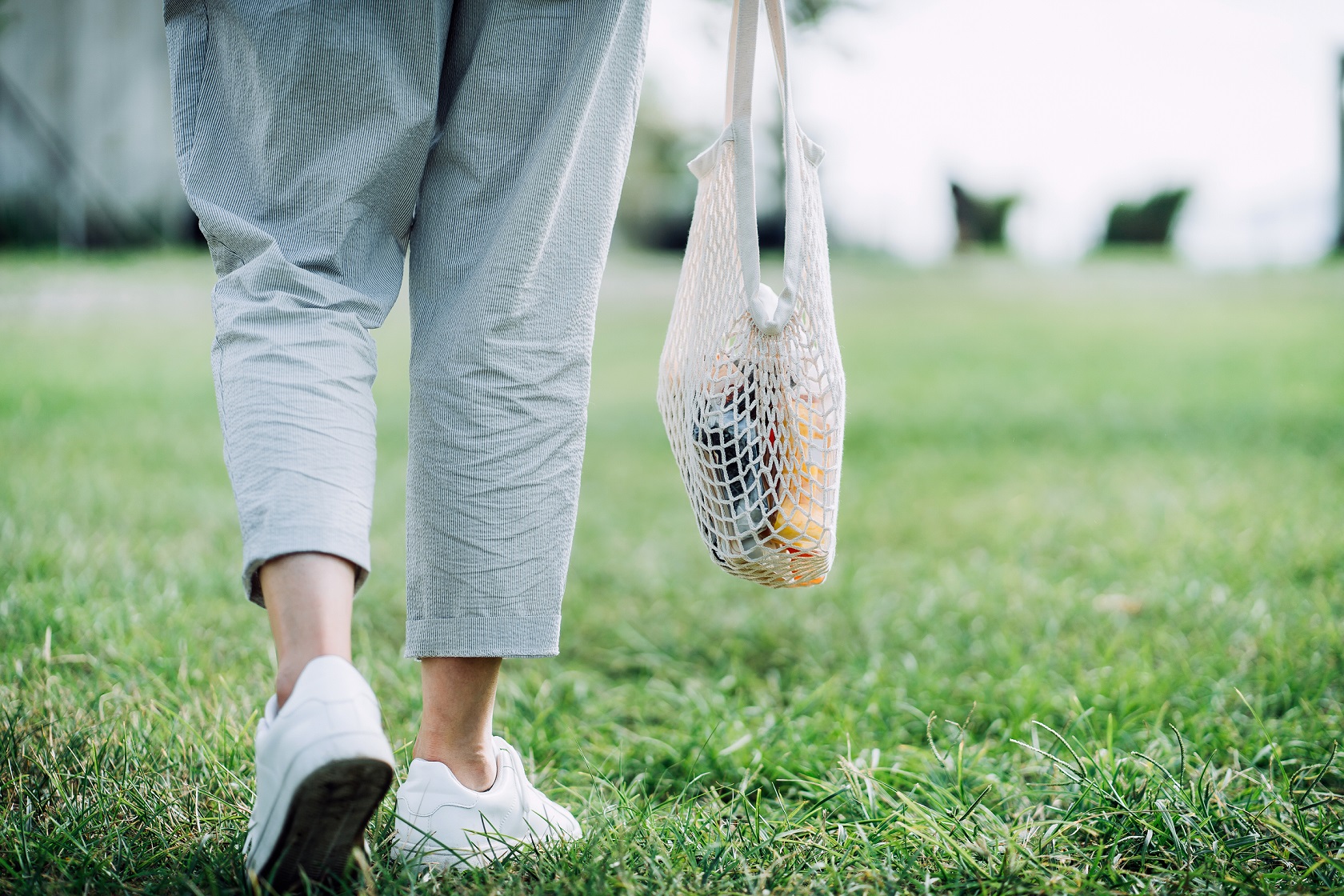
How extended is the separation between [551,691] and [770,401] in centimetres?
79

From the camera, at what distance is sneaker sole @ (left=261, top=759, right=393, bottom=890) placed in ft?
2.80

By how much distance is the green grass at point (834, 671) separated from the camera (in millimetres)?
1082

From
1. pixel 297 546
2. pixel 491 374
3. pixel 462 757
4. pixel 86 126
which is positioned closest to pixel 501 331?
pixel 491 374

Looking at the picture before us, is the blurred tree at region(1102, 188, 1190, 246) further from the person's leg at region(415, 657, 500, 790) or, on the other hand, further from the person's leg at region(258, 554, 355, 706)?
the person's leg at region(258, 554, 355, 706)

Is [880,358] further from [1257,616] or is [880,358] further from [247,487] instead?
[247,487]

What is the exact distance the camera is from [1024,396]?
512cm

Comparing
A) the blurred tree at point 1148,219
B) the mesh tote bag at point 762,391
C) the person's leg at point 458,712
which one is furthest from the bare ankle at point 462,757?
the blurred tree at point 1148,219

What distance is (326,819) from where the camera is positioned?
89 cm

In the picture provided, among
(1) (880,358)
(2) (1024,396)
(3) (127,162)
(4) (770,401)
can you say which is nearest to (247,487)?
(4) (770,401)

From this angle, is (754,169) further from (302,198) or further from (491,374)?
(302,198)

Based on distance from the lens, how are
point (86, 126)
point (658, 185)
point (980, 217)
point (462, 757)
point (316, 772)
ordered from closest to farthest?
point (316, 772) → point (462, 757) → point (86, 126) → point (980, 217) → point (658, 185)

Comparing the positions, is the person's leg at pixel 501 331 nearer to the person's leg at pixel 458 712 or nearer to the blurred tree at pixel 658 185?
the person's leg at pixel 458 712

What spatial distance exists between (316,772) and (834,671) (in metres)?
1.18

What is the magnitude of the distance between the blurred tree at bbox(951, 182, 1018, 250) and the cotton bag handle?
47.1ft
